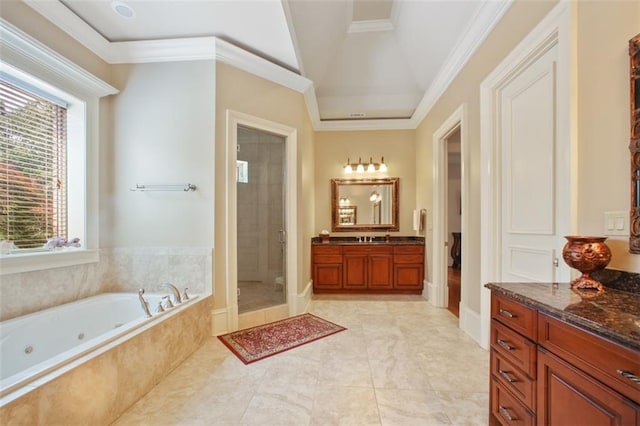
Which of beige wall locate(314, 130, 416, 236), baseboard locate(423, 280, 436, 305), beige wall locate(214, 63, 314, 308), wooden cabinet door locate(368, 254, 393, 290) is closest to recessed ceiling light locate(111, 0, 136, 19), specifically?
beige wall locate(214, 63, 314, 308)

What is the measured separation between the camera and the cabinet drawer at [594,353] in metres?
0.78

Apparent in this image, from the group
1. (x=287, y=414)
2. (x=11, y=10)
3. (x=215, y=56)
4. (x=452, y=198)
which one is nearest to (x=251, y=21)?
(x=215, y=56)

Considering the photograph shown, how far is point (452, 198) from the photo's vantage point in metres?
6.96

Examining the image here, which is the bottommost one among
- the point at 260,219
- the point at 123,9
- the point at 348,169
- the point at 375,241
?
the point at 375,241

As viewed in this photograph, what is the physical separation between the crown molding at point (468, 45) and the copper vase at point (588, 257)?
1.82 meters

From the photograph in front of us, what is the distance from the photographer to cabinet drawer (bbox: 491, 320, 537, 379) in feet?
3.81

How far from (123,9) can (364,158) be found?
354cm

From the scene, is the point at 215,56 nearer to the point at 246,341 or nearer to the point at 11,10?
the point at 11,10

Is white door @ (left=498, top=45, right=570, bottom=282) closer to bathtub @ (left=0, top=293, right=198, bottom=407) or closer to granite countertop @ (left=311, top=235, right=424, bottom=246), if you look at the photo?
granite countertop @ (left=311, top=235, right=424, bottom=246)

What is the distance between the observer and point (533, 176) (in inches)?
77.6

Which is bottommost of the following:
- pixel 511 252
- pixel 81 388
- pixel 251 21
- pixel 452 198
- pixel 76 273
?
pixel 81 388

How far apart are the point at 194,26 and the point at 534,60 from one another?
111 inches

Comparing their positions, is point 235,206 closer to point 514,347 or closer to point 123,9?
point 123,9

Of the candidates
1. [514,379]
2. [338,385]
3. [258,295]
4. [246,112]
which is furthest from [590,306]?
[246,112]
